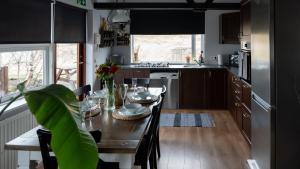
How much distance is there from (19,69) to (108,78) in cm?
119

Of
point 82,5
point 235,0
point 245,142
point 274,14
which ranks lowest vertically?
point 245,142

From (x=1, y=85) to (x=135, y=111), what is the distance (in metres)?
1.48

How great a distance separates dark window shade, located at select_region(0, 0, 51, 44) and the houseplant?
970 mm

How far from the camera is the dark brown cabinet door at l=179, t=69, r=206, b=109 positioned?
6683mm

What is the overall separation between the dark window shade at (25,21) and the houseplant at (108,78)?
97 centimetres

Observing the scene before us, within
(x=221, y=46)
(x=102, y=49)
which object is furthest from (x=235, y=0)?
(x=102, y=49)

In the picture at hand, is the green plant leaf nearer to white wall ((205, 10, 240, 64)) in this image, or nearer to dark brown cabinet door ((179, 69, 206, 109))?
dark brown cabinet door ((179, 69, 206, 109))

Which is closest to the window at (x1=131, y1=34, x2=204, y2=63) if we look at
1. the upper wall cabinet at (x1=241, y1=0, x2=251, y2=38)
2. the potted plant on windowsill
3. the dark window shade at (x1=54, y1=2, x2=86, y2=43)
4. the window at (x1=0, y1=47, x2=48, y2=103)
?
the dark window shade at (x1=54, y1=2, x2=86, y2=43)

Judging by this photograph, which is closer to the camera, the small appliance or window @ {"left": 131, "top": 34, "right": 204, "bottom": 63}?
the small appliance

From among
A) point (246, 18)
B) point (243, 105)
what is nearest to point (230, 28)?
point (246, 18)

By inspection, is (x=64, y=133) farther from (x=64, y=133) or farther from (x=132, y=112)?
(x=132, y=112)

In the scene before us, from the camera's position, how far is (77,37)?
5.27 m

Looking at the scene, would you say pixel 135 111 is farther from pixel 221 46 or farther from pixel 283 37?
pixel 221 46

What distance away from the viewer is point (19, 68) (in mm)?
3615
